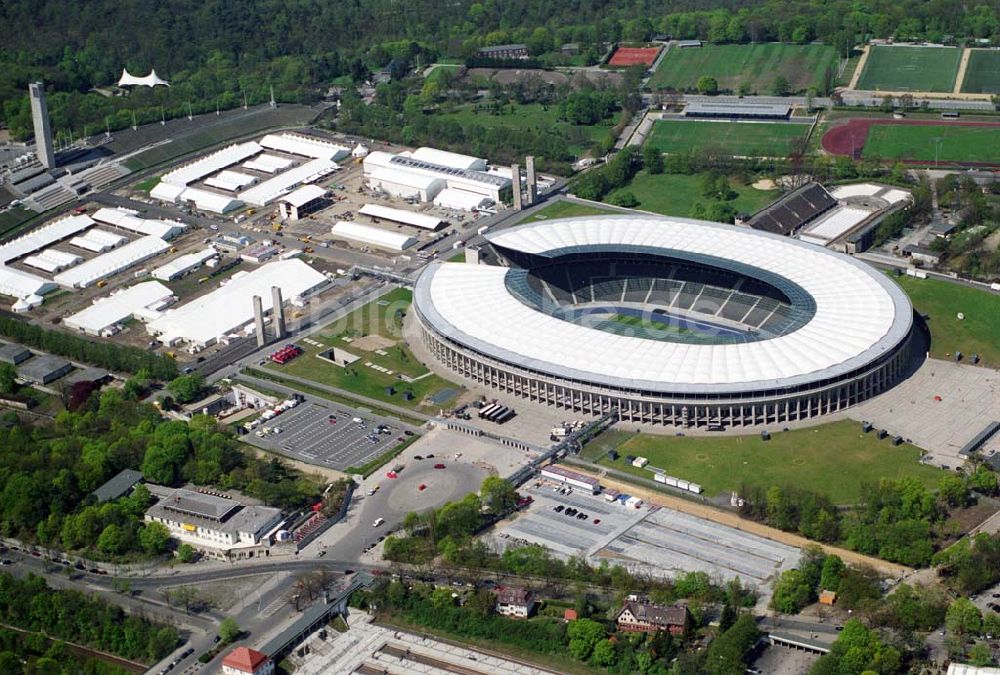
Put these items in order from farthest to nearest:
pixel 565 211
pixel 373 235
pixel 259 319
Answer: pixel 565 211
pixel 373 235
pixel 259 319

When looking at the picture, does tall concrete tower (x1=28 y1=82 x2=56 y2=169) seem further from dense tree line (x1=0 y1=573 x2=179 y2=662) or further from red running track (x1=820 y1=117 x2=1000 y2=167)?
red running track (x1=820 y1=117 x2=1000 y2=167)

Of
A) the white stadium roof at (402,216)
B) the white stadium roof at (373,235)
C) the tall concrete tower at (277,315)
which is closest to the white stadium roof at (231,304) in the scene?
Result: the tall concrete tower at (277,315)

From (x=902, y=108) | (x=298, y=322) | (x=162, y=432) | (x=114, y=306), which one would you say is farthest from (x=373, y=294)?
(x=902, y=108)

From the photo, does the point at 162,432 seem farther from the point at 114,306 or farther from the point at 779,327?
the point at 779,327

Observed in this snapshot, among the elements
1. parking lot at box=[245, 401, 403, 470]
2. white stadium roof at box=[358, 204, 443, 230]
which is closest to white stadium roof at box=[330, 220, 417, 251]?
white stadium roof at box=[358, 204, 443, 230]

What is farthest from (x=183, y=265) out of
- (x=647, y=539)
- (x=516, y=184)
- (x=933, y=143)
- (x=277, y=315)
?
(x=933, y=143)

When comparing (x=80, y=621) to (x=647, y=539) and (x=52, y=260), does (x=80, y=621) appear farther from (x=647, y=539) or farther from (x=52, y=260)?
(x=52, y=260)
